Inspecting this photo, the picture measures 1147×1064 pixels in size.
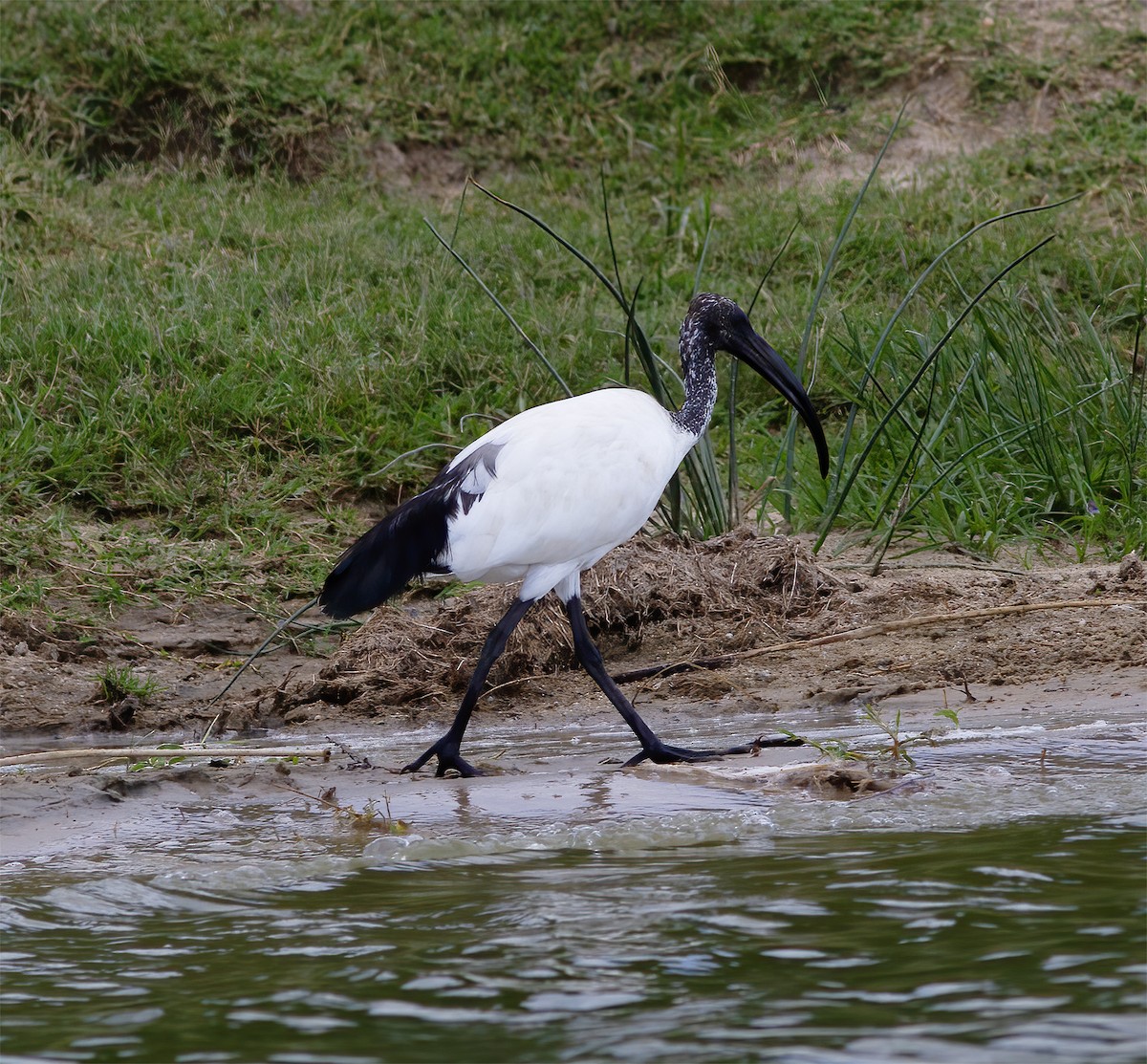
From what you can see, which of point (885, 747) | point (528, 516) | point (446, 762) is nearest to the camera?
point (885, 747)

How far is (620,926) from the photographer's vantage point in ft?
9.21

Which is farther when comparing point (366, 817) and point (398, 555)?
point (398, 555)

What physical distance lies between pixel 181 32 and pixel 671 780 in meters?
7.32

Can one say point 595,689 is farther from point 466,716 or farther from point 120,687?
point 120,687

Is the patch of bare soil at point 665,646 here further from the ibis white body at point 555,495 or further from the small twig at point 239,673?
the ibis white body at point 555,495

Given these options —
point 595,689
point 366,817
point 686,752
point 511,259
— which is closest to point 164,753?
point 366,817

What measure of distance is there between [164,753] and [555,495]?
1.25 metres

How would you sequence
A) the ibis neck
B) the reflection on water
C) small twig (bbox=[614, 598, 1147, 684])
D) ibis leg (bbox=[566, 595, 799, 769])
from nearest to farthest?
the reflection on water < ibis leg (bbox=[566, 595, 799, 769]) < the ibis neck < small twig (bbox=[614, 598, 1147, 684])

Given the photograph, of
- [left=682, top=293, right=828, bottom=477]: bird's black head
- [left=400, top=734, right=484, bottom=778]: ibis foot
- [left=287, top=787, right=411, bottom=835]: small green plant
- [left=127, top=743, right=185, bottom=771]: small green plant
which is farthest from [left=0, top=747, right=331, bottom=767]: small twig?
[left=682, top=293, right=828, bottom=477]: bird's black head

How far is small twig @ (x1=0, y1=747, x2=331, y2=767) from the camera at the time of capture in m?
4.16

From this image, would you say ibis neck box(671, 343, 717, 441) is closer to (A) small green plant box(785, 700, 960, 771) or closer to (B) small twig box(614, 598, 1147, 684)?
(B) small twig box(614, 598, 1147, 684)

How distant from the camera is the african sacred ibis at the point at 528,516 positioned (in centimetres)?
448

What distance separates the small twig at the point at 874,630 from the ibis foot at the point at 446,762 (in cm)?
108

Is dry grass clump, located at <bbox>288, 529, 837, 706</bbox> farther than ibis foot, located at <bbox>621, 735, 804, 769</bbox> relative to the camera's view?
Yes
